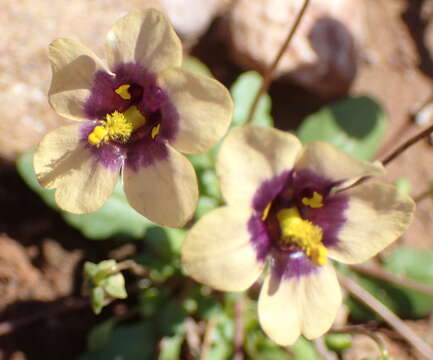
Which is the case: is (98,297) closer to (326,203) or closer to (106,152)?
(106,152)

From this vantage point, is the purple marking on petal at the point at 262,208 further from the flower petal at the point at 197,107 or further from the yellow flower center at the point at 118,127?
the yellow flower center at the point at 118,127

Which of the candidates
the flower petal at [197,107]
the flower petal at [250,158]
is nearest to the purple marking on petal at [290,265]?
the flower petal at [250,158]

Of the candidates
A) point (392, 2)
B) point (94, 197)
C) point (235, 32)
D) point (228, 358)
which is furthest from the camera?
point (392, 2)

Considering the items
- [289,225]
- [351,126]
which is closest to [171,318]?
[289,225]

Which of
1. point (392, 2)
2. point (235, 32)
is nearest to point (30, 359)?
point (235, 32)

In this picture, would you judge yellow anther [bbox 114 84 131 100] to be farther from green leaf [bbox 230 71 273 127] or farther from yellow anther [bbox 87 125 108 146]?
green leaf [bbox 230 71 273 127]

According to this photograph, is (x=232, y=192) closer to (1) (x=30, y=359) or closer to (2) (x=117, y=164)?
(2) (x=117, y=164)
